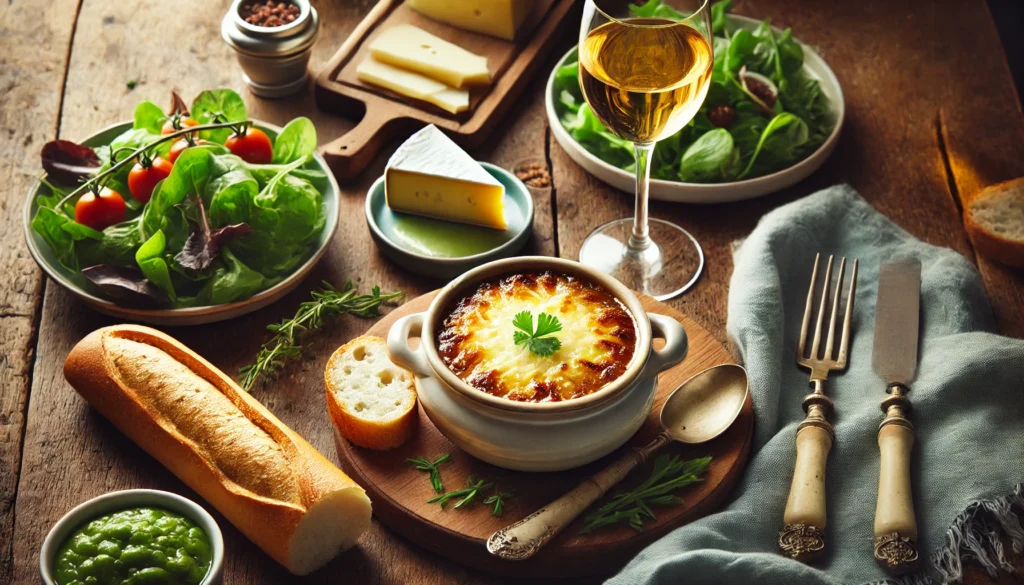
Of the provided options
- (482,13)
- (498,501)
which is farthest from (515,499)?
(482,13)

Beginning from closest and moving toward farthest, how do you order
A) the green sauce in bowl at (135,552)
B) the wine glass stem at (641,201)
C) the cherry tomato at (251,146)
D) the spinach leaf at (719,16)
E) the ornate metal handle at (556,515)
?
1. the green sauce in bowl at (135,552)
2. the ornate metal handle at (556,515)
3. the wine glass stem at (641,201)
4. the cherry tomato at (251,146)
5. the spinach leaf at (719,16)

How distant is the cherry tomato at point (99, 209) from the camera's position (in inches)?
88.4

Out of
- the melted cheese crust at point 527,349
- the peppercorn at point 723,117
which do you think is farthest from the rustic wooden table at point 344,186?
the melted cheese crust at point 527,349

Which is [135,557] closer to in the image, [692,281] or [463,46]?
[692,281]

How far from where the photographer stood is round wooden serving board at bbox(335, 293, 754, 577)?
5.67ft

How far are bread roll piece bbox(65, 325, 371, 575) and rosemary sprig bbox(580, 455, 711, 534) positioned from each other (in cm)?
39

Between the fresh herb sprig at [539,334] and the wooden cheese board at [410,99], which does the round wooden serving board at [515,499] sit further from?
the wooden cheese board at [410,99]

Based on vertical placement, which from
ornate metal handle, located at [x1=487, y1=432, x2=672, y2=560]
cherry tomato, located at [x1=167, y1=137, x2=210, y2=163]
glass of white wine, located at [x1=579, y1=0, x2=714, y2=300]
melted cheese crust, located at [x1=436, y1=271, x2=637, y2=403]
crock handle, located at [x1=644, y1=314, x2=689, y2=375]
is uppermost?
glass of white wine, located at [x1=579, y1=0, x2=714, y2=300]

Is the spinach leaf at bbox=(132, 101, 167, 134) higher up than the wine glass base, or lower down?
lower down

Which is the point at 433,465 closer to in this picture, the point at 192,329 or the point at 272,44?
the point at 192,329

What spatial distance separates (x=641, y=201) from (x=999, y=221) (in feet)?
2.76

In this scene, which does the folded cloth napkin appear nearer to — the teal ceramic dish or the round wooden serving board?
the round wooden serving board

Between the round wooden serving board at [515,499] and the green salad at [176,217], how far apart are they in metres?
0.54

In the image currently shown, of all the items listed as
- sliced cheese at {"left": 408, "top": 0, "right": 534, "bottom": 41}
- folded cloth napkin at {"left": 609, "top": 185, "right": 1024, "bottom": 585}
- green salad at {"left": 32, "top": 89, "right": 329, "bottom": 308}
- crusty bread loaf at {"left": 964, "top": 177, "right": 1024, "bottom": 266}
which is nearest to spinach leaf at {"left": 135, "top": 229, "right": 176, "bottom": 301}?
green salad at {"left": 32, "top": 89, "right": 329, "bottom": 308}
